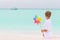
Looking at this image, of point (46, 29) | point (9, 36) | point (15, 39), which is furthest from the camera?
point (9, 36)

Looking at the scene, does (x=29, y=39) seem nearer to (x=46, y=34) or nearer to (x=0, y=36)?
(x=0, y=36)

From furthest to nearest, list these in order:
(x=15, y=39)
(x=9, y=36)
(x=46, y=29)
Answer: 1. (x=9, y=36)
2. (x=15, y=39)
3. (x=46, y=29)

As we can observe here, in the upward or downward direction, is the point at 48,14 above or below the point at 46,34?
above

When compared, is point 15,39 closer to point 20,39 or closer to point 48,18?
point 20,39

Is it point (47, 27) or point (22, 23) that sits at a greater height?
point (22, 23)

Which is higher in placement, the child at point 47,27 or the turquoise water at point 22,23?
the turquoise water at point 22,23

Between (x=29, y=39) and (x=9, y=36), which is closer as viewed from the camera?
(x=29, y=39)

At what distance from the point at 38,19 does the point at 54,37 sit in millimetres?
1658

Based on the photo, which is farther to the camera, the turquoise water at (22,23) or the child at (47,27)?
the turquoise water at (22,23)

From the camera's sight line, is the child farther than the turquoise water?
No

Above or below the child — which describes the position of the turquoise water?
above

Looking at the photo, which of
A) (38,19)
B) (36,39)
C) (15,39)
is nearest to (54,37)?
(36,39)

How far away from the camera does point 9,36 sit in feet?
21.7

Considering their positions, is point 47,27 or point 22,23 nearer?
point 47,27
